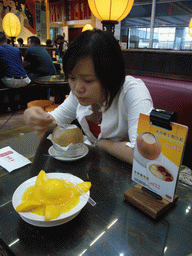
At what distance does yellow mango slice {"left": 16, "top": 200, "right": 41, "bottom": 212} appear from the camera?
2.05 ft

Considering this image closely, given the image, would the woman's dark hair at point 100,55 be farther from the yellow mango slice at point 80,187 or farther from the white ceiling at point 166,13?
the white ceiling at point 166,13

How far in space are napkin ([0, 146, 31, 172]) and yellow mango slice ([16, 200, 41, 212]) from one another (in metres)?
0.36

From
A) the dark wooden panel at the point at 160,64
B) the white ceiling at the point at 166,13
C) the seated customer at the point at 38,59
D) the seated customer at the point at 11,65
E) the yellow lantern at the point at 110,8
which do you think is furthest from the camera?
the white ceiling at the point at 166,13

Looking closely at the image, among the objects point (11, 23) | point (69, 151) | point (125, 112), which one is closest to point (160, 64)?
point (125, 112)

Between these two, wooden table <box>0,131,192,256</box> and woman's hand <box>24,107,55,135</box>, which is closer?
wooden table <box>0,131,192,256</box>

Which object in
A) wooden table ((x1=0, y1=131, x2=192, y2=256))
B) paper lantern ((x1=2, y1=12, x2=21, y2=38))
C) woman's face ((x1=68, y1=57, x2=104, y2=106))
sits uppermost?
paper lantern ((x1=2, y1=12, x2=21, y2=38))

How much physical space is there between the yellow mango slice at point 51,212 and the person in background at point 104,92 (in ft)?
1.66

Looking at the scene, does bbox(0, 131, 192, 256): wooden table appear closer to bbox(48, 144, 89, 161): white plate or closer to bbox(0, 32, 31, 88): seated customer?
bbox(48, 144, 89, 161): white plate

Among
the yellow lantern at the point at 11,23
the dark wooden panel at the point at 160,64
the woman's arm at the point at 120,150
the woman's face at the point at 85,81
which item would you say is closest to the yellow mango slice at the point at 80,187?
the woman's arm at the point at 120,150

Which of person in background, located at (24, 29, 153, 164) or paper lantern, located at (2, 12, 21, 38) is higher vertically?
paper lantern, located at (2, 12, 21, 38)

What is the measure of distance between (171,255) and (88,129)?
1.05 metres

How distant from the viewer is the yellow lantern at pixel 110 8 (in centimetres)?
227

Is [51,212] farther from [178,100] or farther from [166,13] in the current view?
[166,13]

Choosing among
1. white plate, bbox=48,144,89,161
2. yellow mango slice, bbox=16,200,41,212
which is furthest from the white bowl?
yellow mango slice, bbox=16,200,41,212
